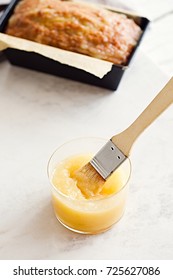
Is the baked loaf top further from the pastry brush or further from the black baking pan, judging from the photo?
the pastry brush

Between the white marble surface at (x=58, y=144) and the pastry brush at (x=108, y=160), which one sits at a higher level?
the pastry brush at (x=108, y=160)

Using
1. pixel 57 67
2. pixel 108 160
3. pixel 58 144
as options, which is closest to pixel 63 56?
pixel 57 67

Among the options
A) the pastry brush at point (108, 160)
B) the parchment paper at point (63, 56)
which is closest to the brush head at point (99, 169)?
the pastry brush at point (108, 160)

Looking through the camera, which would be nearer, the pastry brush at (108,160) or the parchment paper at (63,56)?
the pastry brush at (108,160)

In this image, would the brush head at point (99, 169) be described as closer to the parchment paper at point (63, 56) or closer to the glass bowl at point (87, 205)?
the glass bowl at point (87, 205)

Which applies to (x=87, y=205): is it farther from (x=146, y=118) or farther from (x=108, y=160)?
(x=146, y=118)

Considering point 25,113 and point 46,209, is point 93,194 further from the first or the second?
point 25,113
